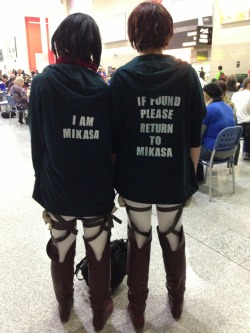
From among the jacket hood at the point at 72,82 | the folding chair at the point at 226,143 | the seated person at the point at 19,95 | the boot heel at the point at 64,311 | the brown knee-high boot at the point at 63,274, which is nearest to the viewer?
the jacket hood at the point at 72,82

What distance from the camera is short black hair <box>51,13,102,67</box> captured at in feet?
3.92

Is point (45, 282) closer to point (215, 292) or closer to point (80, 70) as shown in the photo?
point (215, 292)

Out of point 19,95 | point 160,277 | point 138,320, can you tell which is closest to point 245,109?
point 160,277

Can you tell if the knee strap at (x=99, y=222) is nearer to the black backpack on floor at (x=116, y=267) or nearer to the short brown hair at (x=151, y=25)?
the black backpack on floor at (x=116, y=267)

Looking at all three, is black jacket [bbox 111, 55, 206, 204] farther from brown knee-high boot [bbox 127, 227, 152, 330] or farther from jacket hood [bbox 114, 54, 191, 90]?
brown knee-high boot [bbox 127, 227, 152, 330]

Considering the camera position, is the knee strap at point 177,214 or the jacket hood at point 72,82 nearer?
the jacket hood at point 72,82

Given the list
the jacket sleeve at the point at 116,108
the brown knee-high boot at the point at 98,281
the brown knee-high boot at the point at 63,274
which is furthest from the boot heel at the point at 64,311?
the jacket sleeve at the point at 116,108

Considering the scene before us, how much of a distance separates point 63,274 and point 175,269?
0.56 meters

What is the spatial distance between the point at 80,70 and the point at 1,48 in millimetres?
18663

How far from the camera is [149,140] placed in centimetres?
127

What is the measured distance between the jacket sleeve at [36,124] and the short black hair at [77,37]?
0.18m

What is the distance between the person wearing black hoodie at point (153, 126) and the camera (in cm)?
122

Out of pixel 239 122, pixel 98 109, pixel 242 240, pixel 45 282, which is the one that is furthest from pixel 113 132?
pixel 239 122

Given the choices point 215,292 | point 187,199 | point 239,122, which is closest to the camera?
point 187,199
